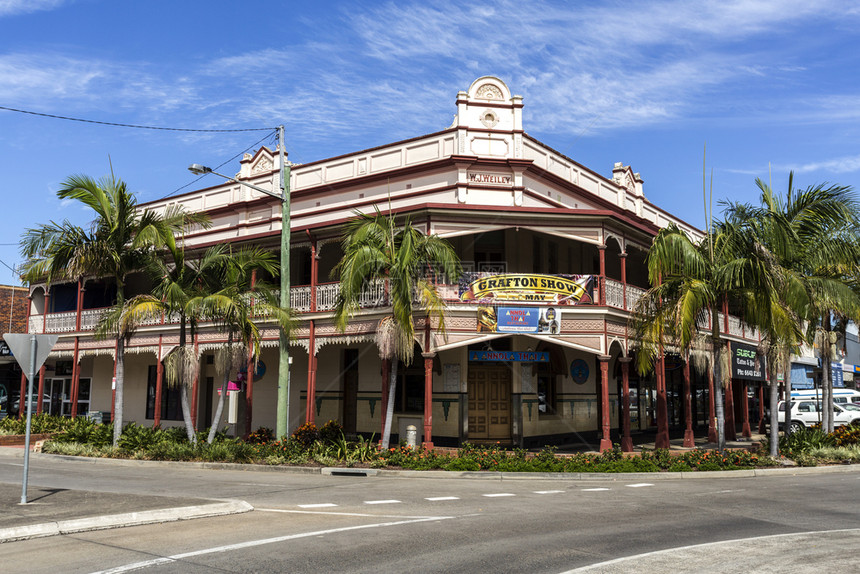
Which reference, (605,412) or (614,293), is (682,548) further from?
(614,293)

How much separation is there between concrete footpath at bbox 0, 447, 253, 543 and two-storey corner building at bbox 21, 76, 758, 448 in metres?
9.08

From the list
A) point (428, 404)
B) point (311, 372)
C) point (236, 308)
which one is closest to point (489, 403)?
point (428, 404)

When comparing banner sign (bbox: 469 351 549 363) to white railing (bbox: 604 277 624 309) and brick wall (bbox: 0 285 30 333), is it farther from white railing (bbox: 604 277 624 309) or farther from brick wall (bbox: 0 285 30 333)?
Result: brick wall (bbox: 0 285 30 333)

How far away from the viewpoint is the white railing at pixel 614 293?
21094 mm

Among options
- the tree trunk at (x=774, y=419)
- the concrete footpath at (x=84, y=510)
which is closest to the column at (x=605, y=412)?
the tree trunk at (x=774, y=419)

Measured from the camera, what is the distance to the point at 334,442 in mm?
19156

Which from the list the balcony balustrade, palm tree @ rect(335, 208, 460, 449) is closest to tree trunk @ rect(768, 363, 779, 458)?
the balcony balustrade

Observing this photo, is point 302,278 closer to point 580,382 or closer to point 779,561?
Result: point 580,382

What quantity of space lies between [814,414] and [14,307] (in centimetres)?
3746

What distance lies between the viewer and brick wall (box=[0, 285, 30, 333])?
38.0m

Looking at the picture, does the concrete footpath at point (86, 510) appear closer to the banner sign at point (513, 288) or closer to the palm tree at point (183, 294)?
the palm tree at point (183, 294)

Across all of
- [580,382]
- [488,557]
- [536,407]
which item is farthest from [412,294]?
[488,557]

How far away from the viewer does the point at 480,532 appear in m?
9.26

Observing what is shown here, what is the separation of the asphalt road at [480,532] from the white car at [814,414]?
614 inches
